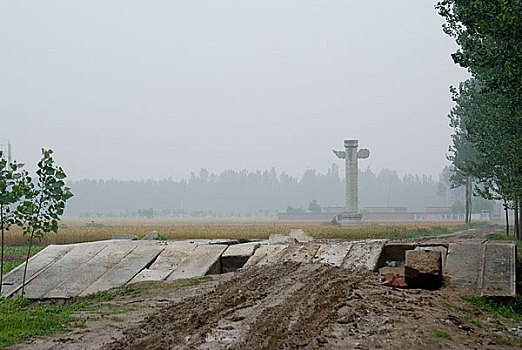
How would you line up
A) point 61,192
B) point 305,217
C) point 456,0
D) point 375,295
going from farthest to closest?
point 305,217 < point 456,0 < point 61,192 < point 375,295

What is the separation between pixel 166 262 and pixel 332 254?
4.87 m

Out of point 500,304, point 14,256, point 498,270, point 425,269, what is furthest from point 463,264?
point 14,256

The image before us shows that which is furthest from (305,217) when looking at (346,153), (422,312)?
(422,312)

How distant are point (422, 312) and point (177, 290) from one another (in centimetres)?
577

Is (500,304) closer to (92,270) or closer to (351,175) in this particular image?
(92,270)

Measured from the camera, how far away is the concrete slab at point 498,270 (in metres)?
11.0

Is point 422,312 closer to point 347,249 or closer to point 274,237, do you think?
point 347,249

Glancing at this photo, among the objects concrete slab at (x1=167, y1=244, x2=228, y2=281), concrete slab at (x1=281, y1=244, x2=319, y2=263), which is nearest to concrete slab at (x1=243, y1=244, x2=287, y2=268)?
concrete slab at (x1=281, y1=244, x2=319, y2=263)

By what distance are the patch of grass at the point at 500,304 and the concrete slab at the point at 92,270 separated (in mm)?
9518

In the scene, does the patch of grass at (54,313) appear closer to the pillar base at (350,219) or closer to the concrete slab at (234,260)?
the concrete slab at (234,260)

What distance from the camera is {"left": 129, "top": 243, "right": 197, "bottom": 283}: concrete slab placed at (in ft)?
46.9

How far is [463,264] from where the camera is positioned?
42.5 feet

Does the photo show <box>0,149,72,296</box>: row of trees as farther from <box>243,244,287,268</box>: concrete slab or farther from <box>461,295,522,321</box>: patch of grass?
<box>461,295,522,321</box>: patch of grass

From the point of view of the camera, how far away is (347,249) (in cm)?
1508
